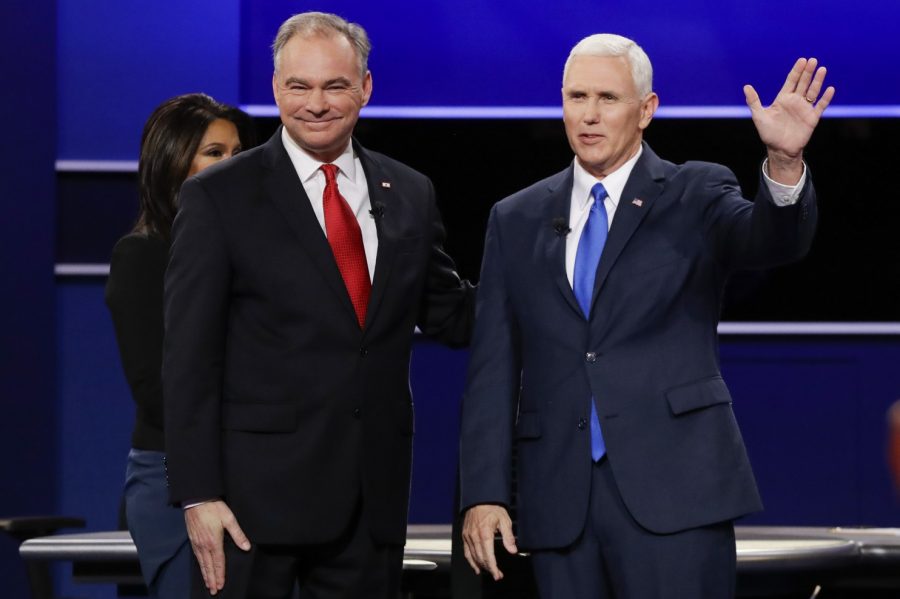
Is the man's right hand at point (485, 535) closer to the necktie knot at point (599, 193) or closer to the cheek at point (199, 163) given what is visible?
the necktie knot at point (599, 193)

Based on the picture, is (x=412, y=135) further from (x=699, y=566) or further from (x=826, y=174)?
(x=699, y=566)

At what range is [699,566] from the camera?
2.15 m

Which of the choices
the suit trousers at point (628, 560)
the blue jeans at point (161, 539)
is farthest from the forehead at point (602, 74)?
the blue jeans at point (161, 539)

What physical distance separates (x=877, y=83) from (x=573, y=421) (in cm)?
305

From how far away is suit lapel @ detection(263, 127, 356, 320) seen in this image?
232 cm

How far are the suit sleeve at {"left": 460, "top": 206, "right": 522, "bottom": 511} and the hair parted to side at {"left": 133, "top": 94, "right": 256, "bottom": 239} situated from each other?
791 millimetres

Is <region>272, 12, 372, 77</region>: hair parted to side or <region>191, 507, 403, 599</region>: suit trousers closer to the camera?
<region>191, 507, 403, 599</region>: suit trousers

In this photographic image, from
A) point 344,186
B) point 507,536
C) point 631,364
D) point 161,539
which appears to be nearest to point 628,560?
point 507,536

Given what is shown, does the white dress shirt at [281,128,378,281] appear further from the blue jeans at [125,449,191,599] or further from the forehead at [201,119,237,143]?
the blue jeans at [125,449,191,599]

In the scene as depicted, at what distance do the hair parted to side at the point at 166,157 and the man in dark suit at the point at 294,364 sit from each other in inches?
17.7

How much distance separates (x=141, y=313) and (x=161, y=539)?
0.46 m

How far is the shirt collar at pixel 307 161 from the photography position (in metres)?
2.43

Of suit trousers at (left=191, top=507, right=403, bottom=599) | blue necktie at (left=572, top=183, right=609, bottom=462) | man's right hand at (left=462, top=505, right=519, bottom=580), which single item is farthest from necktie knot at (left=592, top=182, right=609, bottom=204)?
suit trousers at (left=191, top=507, right=403, bottom=599)

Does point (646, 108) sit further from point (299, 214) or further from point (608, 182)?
point (299, 214)
